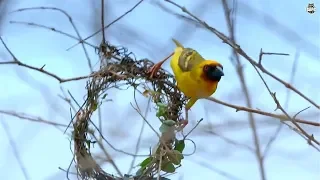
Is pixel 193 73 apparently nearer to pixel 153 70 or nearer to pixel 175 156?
pixel 153 70

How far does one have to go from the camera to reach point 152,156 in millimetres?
1270

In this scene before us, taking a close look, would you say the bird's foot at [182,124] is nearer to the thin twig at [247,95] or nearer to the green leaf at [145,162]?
the green leaf at [145,162]

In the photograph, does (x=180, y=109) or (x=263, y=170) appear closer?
(x=263, y=170)

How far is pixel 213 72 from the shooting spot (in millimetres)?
1405

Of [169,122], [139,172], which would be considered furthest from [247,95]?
[139,172]

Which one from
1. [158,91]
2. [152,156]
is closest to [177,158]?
[152,156]

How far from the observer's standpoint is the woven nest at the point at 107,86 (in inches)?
51.1

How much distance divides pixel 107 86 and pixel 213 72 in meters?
0.28

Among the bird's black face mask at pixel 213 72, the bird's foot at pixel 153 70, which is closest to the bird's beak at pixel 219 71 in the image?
the bird's black face mask at pixel 213 72

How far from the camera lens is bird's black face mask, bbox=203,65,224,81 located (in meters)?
1.38

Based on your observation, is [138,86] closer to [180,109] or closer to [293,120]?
[180,109]

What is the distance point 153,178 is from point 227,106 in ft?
0.98

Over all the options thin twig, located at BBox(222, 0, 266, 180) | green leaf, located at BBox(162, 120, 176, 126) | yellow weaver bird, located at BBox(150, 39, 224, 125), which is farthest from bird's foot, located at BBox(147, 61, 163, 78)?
thin twig, located at BBox(222, 0, 266, 180)

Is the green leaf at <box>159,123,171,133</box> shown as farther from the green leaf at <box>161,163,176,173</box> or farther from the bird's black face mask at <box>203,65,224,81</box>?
the bird's black face mask at <box>203,65,224,81</box>
